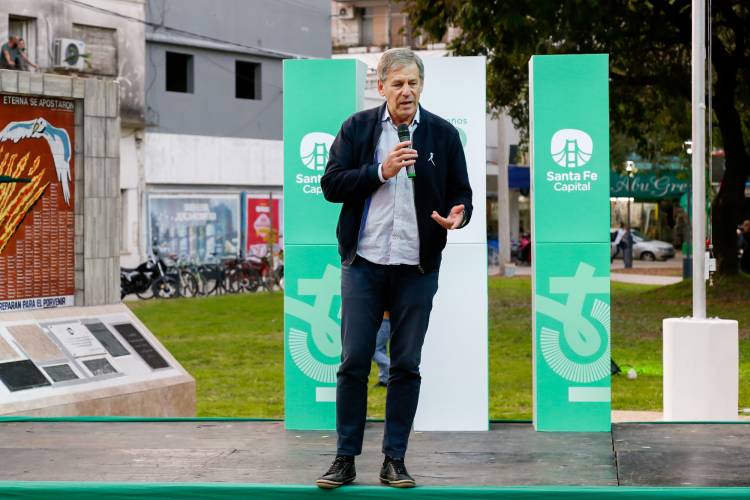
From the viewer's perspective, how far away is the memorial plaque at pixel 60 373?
800 cm

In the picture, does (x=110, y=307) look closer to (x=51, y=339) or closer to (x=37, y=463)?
(x=51, y=339)

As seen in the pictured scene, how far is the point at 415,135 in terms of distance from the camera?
5906 millimetres

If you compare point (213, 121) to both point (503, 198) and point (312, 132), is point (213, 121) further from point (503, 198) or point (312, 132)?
point (312, 132)

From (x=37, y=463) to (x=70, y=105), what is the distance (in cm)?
339

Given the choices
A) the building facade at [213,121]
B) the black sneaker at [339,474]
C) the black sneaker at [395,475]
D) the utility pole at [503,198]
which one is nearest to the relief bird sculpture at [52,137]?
the black sneaker at [339,474]

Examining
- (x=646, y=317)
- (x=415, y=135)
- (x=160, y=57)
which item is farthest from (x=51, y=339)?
(x=160, y=57)

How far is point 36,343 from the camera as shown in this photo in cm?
812

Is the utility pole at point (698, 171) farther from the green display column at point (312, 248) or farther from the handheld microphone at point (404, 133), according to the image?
the handheld microphone at point (404, 133)

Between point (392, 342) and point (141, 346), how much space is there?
351 centimetres

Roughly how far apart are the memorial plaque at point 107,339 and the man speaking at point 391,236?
126 inches

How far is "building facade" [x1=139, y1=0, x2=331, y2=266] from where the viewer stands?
32.6 m

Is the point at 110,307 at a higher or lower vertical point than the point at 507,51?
lower

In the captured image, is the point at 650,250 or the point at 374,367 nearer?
the point at 374,367

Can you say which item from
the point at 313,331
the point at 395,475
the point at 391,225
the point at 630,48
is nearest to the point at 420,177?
the point at 391,225
